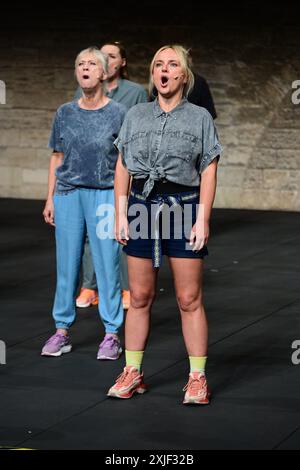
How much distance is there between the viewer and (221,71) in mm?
15039

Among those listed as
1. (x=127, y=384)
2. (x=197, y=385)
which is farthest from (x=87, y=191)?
(x=197, y=385)

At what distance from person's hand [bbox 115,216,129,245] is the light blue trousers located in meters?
0.82

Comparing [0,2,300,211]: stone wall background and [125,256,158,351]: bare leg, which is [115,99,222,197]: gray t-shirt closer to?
[125,256,158,351]: bare leg

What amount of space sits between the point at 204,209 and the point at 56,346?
161 cm

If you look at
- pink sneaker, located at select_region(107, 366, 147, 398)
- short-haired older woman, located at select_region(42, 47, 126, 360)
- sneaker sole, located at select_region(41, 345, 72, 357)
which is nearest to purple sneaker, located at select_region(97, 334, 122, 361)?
short-haired older woman, located at select_region(42, 47, 126, 360)

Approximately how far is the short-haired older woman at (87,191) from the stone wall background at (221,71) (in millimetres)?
7800

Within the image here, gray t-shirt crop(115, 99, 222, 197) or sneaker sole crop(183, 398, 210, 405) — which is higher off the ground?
gray t-shirt crop(115, 99, 222, 197)

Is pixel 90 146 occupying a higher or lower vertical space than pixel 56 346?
higher

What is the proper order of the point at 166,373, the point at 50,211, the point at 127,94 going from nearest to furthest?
the point at 166,373
the point at 50,211
the point at 127,94

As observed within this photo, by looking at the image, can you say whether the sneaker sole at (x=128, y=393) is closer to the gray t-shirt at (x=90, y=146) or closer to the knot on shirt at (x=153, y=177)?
the knot on shirt at (x=153, y=177)

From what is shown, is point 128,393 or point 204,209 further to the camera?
point 128,393

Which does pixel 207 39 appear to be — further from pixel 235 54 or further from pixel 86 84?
pixel 86 84

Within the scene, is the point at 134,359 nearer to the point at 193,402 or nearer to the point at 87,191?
the point at 193,402

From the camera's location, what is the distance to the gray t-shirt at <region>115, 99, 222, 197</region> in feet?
20.0
